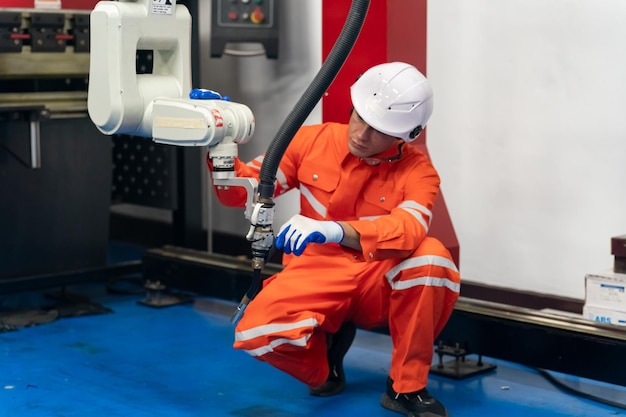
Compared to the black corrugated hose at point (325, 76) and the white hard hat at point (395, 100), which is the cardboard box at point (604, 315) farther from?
the black corrugated hose at point (325, 76)

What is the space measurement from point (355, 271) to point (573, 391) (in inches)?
31.4

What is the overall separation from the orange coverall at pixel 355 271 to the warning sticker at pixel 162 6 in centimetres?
47

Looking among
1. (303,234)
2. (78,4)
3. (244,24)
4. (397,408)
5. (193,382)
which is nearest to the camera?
(303,234)

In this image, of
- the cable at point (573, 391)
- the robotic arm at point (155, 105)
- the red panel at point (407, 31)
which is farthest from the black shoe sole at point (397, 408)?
the red panel at point (407, 31)

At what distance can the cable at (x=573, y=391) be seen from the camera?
3037mm

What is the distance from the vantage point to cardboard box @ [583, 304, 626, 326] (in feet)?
10.2

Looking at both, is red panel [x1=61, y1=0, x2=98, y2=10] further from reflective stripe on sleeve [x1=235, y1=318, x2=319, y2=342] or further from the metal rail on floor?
the metal rail on floor

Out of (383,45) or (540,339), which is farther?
(383,45)

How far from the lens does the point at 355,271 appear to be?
3.00 metres

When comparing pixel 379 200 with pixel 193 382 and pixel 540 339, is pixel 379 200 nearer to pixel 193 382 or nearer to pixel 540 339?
pixel 540 339

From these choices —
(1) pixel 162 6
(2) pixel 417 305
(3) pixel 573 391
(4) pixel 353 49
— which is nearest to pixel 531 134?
(4) pixel 353 49

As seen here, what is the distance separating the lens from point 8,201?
4047 mm

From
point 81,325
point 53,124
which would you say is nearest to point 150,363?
point 81,325

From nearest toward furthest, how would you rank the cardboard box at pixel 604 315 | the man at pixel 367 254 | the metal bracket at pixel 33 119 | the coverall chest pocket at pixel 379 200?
the man at pixel 367 254 < the coverall chest pocket at pixel 379 200 < the cardboard box at pixel 604 315 < the metal bracket at pixel 33 119
